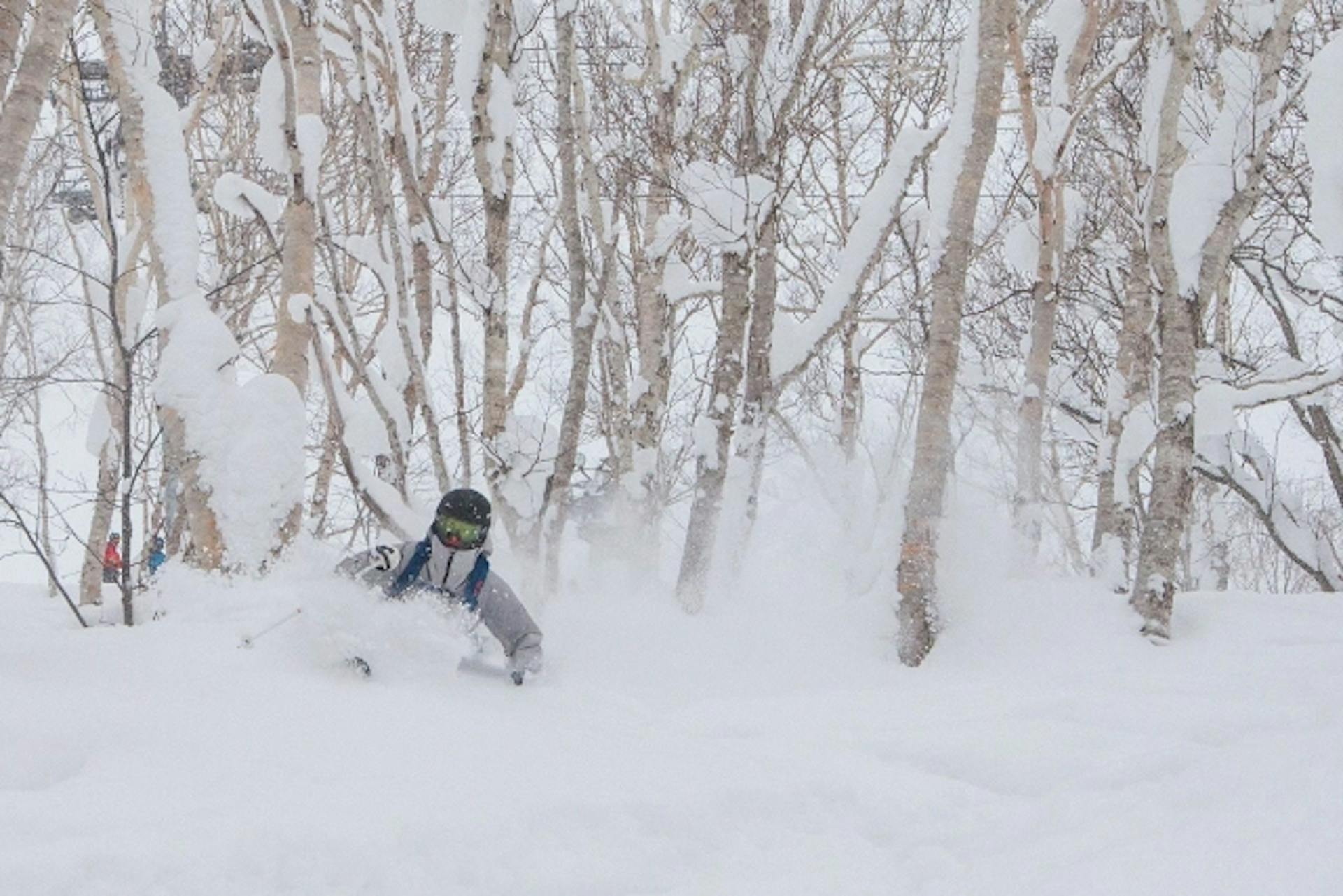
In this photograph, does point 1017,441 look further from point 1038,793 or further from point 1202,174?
point 1038,793

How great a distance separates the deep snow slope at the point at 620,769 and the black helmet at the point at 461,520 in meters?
0.34

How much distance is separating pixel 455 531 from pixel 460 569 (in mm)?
205

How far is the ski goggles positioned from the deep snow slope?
12.9 inches

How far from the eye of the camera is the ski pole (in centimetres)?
357

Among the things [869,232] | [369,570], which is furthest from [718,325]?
[369,570]

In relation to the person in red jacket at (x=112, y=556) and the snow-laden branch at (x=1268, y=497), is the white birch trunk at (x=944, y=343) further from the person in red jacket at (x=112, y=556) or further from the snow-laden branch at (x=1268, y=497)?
the person in red jacket at (x=112, y=556)

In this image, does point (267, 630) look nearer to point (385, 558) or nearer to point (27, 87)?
point (385, 558)

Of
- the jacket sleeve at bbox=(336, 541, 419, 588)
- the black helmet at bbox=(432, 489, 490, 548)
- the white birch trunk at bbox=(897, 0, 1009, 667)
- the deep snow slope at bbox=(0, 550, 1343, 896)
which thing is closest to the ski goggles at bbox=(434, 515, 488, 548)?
the black helmet at bbox=(432, 489, 490, 548)

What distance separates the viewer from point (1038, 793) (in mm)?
3109

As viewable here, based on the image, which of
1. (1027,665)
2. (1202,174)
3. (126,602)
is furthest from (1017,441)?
(126,602)

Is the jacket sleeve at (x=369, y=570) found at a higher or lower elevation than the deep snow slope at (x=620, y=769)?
higher

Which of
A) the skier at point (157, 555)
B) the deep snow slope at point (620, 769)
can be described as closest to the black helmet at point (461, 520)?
the deep snow slope at point (620, 769)

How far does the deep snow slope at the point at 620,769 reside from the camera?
7.05 ft

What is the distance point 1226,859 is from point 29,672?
3287 mm
